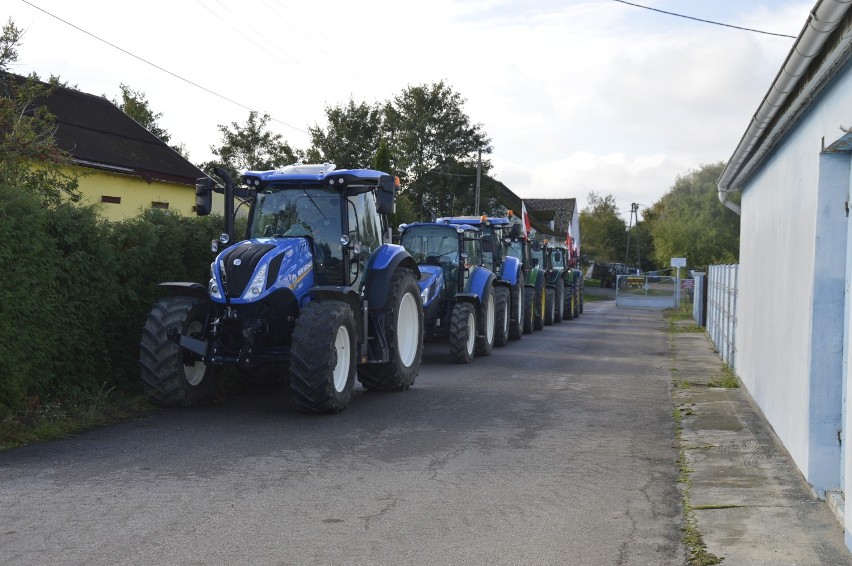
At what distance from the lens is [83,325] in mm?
9164

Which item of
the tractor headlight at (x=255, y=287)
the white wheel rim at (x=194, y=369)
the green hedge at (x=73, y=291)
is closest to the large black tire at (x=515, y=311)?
the green hedge at (x=73, y=291)

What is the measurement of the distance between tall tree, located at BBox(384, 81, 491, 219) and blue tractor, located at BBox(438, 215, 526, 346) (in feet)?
122

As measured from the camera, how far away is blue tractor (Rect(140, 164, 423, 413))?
9117 mm

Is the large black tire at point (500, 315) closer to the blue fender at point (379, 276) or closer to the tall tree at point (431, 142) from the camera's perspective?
the blue fender at point (379, 276)

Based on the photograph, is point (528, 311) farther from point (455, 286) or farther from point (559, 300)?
point (455, 286)

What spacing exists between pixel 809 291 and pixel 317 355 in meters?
4.35

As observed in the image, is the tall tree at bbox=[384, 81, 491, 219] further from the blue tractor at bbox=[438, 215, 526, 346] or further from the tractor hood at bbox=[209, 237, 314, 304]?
the tractor hood at bbox=[209, 237, 314, 304]

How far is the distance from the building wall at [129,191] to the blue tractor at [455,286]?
5787 mm

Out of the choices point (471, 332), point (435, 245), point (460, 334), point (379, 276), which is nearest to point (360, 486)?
point (379, 276)

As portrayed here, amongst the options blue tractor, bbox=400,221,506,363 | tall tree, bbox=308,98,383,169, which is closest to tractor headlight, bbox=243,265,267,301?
blue tractor, bbox=400,221,506,363

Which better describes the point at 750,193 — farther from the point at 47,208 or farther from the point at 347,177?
the point at 47,208

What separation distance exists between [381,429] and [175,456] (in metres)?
2.15

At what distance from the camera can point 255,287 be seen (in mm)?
9273

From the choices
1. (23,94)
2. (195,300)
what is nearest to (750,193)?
(195,300)
